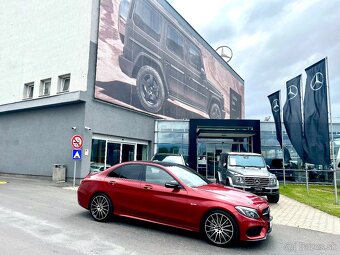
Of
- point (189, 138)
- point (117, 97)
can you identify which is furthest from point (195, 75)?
point (117, 97)

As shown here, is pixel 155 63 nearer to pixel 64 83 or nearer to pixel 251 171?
pixel 64 83

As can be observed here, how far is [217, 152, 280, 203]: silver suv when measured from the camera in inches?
418

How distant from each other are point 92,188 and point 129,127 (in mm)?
12680

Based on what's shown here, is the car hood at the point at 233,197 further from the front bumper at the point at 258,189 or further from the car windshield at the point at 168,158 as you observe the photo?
the car windshield at the point at 168,158

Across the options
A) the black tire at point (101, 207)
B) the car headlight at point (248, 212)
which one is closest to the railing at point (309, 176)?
the car headlight at point (248, 212)

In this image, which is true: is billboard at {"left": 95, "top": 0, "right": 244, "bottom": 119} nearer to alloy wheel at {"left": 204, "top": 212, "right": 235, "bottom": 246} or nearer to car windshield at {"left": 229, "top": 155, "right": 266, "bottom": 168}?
car windshield at {"left": 229, "top": 155, "right": 266, "bottom": 168}

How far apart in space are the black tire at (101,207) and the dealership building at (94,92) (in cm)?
757

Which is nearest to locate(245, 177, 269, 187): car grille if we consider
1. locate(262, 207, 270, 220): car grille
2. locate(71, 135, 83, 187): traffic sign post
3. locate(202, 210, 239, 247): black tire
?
locate(262, 207, 270, 220): car grille

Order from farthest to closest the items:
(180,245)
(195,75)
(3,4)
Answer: (195,75) → (3,4) → (180,245)

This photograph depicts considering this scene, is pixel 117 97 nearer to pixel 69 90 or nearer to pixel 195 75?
pixel 69 90

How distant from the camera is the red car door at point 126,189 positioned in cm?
662

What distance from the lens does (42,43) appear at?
19828mm

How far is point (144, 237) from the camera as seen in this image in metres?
5.89

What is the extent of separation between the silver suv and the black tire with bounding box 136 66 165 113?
10511mm
